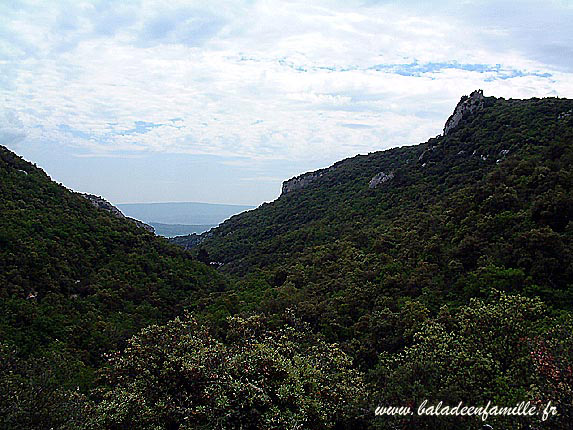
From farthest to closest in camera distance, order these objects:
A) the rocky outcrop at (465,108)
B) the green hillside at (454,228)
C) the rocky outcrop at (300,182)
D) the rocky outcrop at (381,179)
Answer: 1. the rocky outcrop at (300,182)
2. the rocky outcrop at (465,108)
3. the rocky outcrop at (381,179)
4. the green hillside at (454,228)

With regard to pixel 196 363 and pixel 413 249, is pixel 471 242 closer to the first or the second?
pixel 413 249

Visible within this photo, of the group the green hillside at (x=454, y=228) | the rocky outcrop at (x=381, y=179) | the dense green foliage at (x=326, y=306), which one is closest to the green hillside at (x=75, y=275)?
the dense green foliage at (x=326, y=306)

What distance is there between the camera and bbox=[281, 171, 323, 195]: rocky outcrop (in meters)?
89.8

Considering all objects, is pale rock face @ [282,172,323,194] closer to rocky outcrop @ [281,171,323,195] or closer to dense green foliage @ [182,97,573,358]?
rocky outcrop @ [281,171,323,195]

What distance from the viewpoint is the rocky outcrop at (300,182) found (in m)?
89.8

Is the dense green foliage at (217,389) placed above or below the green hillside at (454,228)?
below

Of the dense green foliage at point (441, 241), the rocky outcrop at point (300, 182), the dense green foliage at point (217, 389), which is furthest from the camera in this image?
the rocky outcrop at point (300, 182)

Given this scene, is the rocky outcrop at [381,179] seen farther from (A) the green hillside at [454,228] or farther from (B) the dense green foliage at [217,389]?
(B) the dense green foliage at [217,389]

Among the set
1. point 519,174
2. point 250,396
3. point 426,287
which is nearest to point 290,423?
point 250,396

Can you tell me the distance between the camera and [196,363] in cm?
1349

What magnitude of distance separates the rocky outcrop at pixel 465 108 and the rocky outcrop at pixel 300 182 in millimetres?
32807

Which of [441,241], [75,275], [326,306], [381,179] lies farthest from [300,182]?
[326,306]

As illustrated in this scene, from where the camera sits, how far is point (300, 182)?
92312 millimetres

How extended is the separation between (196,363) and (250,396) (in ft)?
6.84
